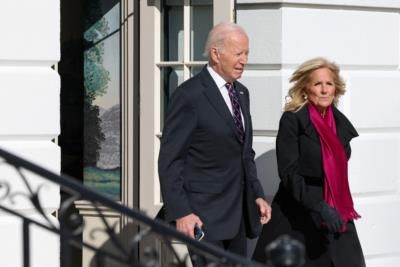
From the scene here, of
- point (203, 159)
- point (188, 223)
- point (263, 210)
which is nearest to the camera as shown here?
point (188, 223)

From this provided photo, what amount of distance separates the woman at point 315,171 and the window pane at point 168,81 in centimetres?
129

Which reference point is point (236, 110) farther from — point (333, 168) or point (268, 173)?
point (268, 173)

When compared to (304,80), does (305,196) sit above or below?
below

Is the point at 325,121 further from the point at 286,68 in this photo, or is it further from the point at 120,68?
the point at 120,68

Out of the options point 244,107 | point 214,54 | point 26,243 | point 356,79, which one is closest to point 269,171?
point 356,79

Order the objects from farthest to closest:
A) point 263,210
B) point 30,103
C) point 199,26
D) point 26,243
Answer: point 199,26, point 30,103, point 263,210, point 26,243

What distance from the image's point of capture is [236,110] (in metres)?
6.12

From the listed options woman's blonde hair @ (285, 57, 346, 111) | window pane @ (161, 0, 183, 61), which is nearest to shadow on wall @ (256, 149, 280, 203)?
woman's blonde hair @ (285, 57, 346, 111)

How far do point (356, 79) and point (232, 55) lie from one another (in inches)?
59.6

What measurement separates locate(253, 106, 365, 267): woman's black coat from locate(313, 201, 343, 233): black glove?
4 cm

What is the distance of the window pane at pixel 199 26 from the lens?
7.44m

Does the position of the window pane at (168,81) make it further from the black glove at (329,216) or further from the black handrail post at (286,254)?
the black handrail post at (286,254)

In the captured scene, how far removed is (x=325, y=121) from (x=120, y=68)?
6.75ft

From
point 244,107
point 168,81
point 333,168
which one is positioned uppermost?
point 168,81
